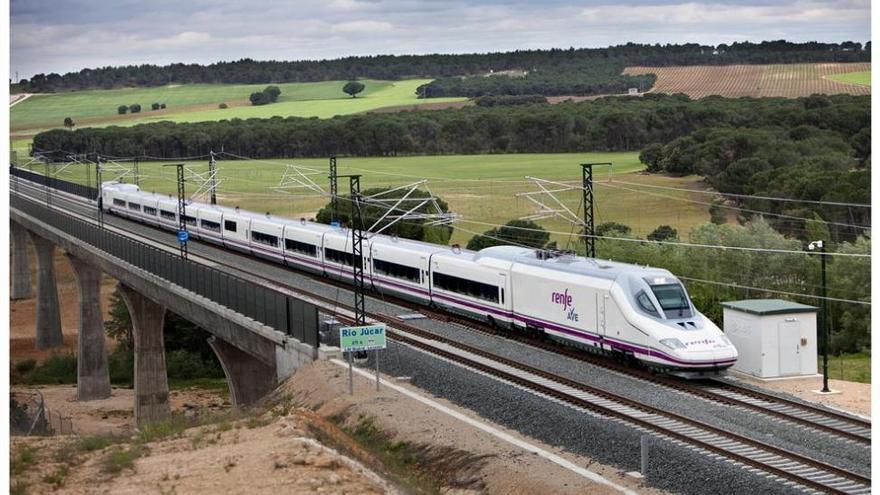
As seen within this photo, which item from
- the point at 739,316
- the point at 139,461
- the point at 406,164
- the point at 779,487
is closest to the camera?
the point at 779,487

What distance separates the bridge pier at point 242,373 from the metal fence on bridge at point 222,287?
2.12 m

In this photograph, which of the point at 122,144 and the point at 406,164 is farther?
the point at 122,144

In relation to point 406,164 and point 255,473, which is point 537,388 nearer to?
point 255,473

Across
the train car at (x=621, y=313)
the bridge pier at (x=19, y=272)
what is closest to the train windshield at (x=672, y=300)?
the train car at (x=621, y=313)

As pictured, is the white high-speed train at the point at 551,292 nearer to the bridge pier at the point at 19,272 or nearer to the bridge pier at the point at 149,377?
the bridge pier at the point at 149,377

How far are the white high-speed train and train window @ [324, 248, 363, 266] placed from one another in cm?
4

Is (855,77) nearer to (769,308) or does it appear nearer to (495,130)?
(495,130)

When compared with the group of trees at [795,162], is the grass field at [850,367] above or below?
below

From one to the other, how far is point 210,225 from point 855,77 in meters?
117

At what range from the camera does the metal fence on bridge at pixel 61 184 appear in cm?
12825

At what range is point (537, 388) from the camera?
3366 cm

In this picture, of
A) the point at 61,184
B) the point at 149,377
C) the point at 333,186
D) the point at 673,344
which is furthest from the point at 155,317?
the point at 61,184

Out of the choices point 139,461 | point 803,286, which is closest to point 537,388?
Answer: point 139,461

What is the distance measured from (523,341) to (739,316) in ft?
25.9
